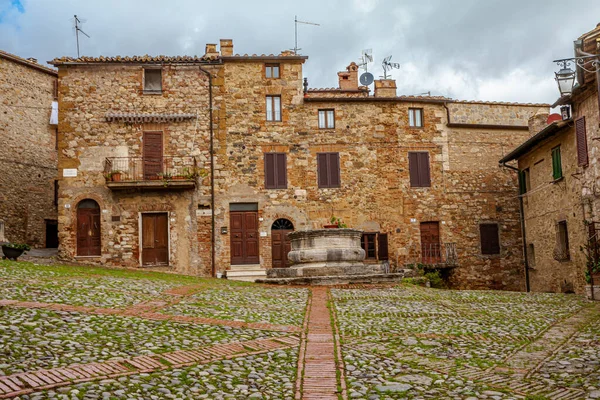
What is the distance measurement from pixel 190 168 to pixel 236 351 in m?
19.8

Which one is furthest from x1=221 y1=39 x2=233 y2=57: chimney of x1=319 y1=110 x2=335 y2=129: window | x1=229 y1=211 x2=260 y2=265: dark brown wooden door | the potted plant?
the potted plant

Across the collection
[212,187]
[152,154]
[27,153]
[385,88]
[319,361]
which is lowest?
[319,361]

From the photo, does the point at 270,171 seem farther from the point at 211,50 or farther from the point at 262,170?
the point at 211,50

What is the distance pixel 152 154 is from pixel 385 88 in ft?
Result: 37.5

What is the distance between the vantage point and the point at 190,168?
86.5 ft

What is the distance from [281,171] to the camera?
88.6 feet

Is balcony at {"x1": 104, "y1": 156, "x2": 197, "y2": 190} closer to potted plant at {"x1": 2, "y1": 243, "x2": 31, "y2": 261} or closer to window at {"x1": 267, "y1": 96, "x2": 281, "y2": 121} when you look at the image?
window at {"x1": 267, "y1": 96, "x2": 281, "y2": 121}

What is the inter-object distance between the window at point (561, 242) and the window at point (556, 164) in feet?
5.64

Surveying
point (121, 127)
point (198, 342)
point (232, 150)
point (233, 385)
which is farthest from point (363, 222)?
point (233, 385)

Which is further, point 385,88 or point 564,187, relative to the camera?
point 385,88

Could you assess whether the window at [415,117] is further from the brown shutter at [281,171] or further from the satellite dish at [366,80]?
the brown shutter at [281,171]

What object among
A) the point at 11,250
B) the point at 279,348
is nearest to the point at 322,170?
the point at 11,250

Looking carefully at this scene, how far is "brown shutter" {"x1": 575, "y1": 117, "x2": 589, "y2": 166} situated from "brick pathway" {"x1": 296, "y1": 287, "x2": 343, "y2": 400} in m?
12.0

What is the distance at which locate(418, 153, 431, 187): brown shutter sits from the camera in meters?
27.7
